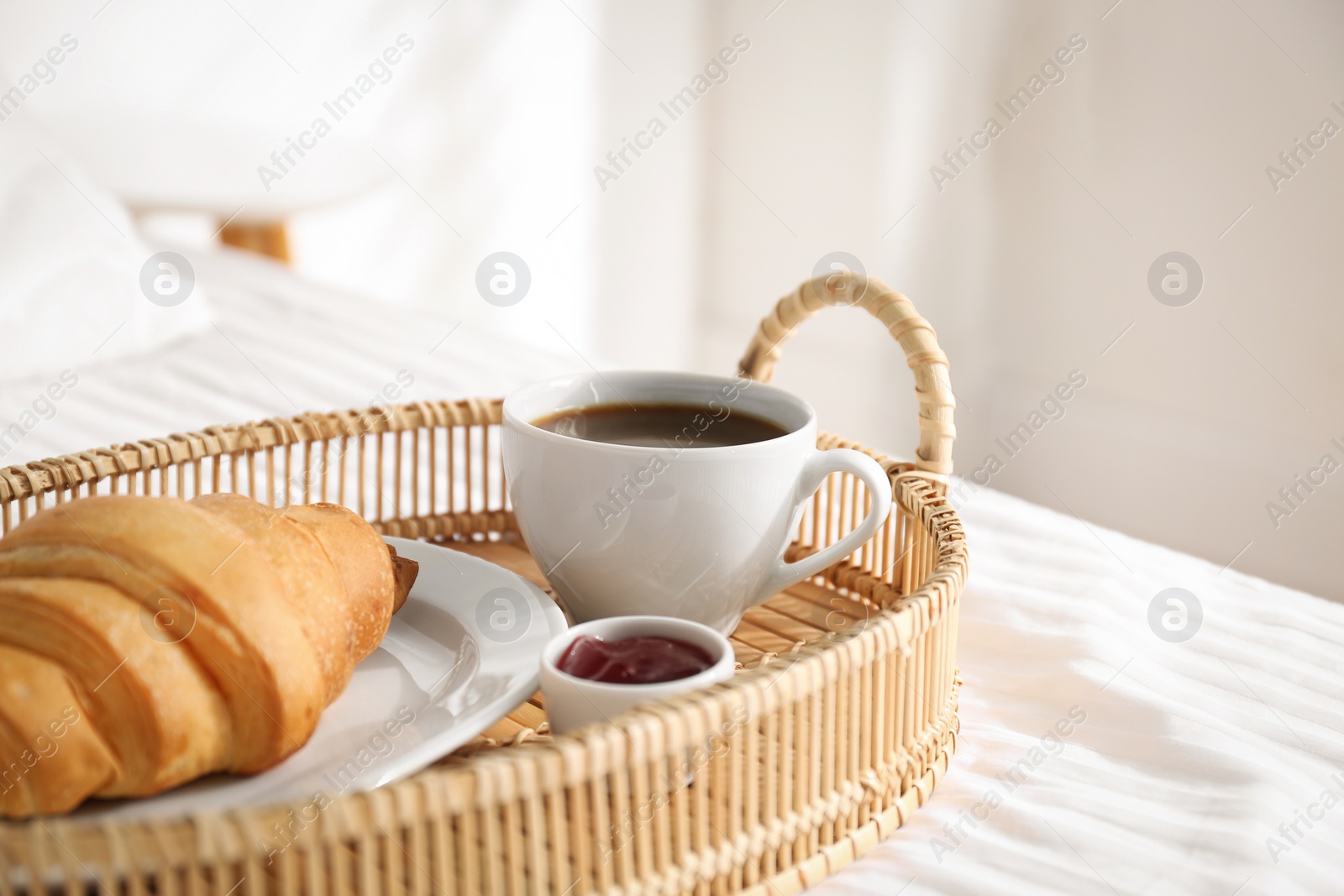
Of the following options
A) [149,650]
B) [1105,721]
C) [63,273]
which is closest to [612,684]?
[149,650]

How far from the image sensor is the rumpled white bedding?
1.46 ft

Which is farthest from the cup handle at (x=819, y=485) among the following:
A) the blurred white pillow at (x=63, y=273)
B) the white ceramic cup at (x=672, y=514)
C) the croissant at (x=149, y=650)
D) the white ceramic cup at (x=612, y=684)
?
the blurred white pillow at (x=63, y=273)

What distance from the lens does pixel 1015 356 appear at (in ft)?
6.30

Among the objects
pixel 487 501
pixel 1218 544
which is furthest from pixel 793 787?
pixel 1218 544

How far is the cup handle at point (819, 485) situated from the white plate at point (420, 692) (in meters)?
0.13

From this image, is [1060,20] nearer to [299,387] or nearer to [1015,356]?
[1015,356]

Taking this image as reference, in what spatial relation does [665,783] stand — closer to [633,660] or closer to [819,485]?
[633,660]

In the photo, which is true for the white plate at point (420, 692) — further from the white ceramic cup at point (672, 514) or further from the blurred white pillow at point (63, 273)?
the blurred white pillow at point (63, 273)

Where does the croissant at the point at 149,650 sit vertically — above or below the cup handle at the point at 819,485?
below

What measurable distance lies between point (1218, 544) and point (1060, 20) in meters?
0.90

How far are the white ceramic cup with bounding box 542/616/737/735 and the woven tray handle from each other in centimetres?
23

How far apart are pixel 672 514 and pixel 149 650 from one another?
0.78ft

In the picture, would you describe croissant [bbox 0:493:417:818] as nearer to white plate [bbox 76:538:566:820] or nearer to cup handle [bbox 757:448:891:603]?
white plate [bbox 76:538:566:820]

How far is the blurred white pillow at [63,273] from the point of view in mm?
1058
